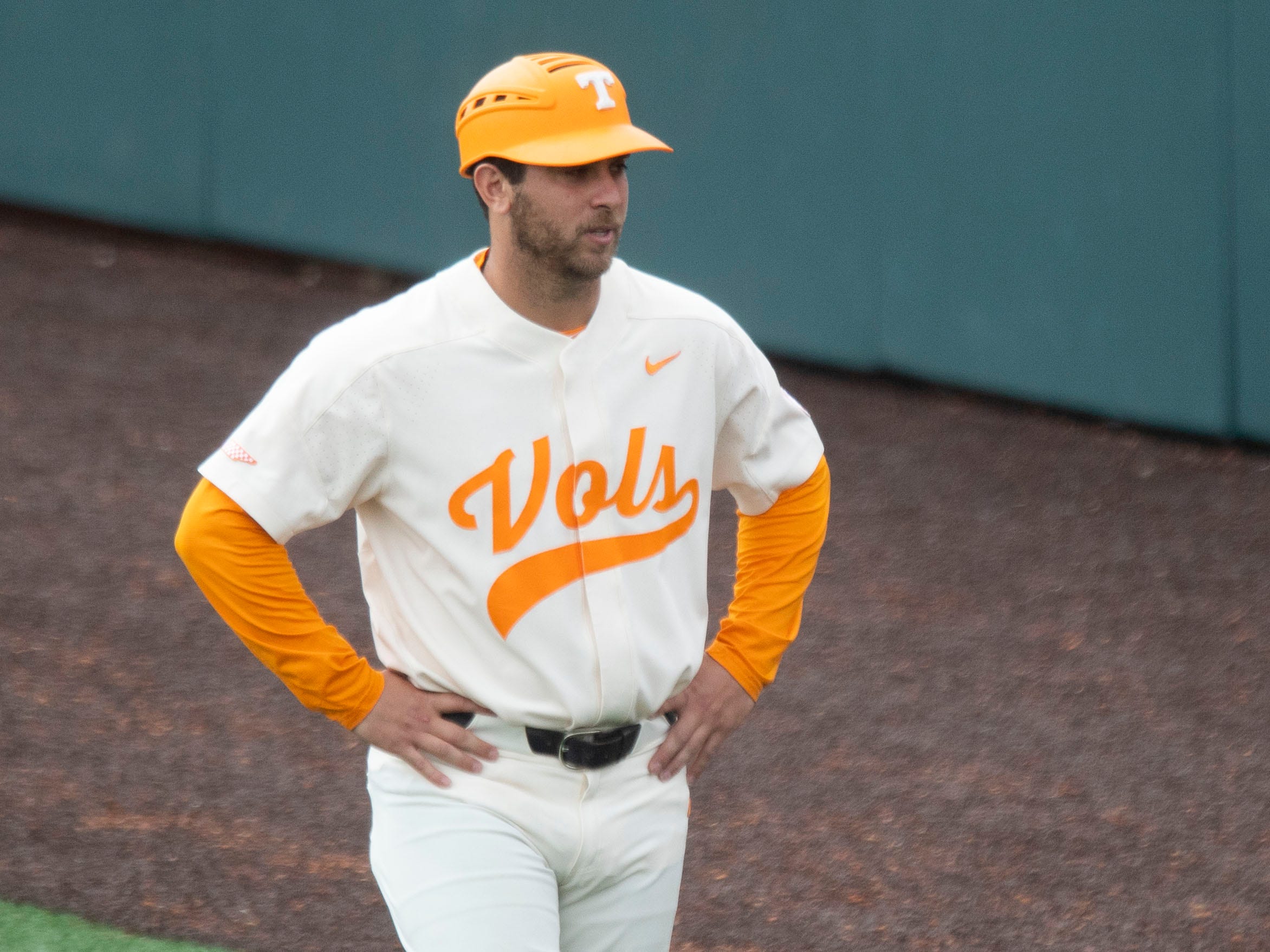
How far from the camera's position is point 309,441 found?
279 centimetres

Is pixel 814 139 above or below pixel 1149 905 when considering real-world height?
above

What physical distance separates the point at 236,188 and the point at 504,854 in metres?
8.08

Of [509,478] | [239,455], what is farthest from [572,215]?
[239,455]

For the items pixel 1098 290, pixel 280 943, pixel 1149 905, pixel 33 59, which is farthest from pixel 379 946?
pixel 33 59

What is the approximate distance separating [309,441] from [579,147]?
639 mm

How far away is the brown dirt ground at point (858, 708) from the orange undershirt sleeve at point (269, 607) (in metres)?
1.51

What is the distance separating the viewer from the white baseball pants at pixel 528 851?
2775 mm

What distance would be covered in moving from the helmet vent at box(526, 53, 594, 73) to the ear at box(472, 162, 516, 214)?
192 mm

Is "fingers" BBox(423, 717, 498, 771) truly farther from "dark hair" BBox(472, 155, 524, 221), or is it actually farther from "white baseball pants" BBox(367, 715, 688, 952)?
"dark hair" BBox(472, 155, 524, 221)

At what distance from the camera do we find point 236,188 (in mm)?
10266

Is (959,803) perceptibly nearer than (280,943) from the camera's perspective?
No

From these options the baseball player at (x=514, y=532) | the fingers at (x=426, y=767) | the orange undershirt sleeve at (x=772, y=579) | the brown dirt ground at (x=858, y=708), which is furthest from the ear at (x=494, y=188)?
the brown dirt ground at (x=858, y=708)

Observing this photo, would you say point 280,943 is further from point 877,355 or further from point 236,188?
point 236,188

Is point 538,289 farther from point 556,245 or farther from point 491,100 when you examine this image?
point 491,100
